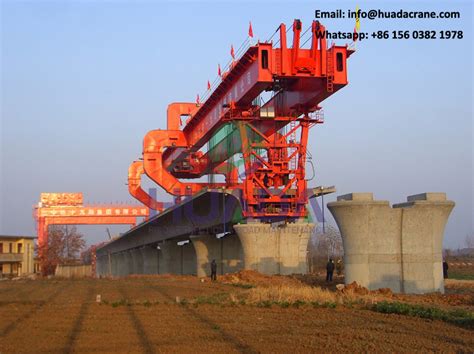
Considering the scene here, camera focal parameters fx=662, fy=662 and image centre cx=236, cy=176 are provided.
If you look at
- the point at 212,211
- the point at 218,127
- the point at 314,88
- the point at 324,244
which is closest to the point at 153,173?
the point at 212,211

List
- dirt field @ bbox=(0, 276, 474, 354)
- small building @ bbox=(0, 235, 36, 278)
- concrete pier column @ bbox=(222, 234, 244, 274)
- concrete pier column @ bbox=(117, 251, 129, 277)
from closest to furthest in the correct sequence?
dirt field @ bbox=(0, 276, 474, 354) → concrete pier column @ bbox=(222, 234, 244, 274) → small building @ bbox=(0, 235, 36, 278) → concrete pier column @ bbox=(117, 251, 129, 277)

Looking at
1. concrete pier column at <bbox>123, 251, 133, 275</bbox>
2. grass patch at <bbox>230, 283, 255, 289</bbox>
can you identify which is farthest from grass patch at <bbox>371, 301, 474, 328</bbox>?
concrete pier column at <bbox>123, 251, 133, 275</bbox>

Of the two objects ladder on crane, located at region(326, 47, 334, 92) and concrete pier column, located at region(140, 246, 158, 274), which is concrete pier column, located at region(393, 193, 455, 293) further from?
concrete pier column, located at region(140, 246, 158, 274)

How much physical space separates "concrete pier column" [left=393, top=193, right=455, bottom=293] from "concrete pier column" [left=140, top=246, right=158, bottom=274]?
185 ft

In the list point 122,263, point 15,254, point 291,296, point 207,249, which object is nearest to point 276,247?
point 207,249

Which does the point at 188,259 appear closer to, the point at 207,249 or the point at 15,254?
the point at 207,249

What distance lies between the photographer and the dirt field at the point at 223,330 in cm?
1134

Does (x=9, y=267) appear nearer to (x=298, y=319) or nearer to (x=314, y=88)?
(x=314, y=88)

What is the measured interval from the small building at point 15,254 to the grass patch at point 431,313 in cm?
7900

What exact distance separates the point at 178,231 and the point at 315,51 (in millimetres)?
27597

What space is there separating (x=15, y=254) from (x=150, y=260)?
Result: 2259 centimetres

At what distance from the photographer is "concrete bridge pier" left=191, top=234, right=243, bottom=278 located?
4606 cm

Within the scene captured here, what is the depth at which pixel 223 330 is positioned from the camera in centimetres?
1362

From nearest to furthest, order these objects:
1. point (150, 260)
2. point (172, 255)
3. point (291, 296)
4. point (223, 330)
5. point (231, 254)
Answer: point (223, 330)
point (291, 296)
point (231, 254)
point (172, 255)
point (150, 260)
